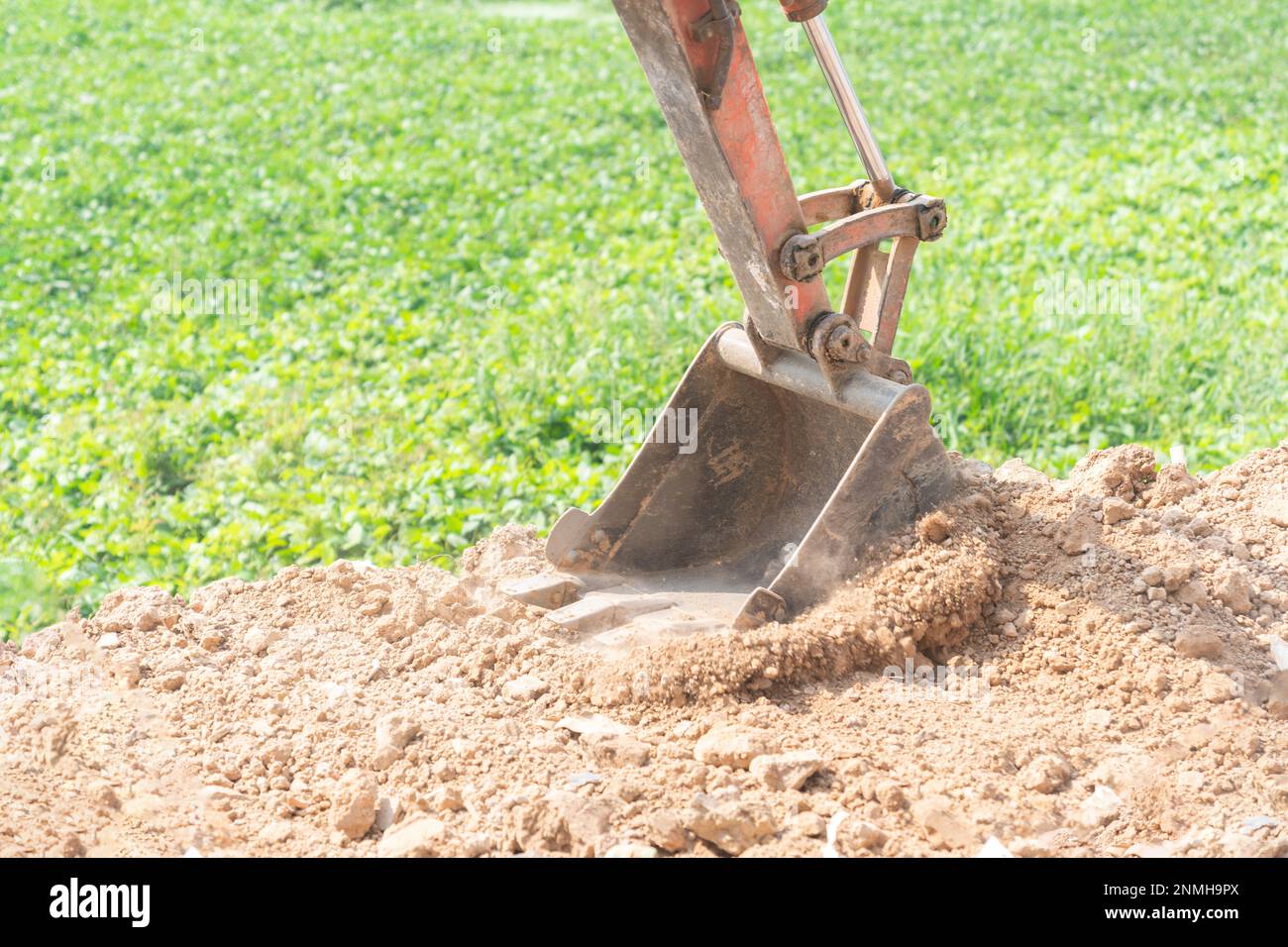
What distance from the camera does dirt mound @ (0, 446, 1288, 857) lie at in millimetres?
2824

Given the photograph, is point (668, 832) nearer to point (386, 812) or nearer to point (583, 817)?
point (583, 817)

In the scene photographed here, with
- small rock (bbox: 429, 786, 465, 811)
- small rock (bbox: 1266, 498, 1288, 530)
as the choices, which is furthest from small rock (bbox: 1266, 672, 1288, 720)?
small rock (bbox: 429, 786, 465, 811)

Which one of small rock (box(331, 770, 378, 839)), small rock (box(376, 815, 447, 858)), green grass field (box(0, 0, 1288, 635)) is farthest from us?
green grass field (box(0, 0, 1288, 635))

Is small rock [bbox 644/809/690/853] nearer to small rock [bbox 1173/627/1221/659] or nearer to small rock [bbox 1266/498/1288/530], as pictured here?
small rock [bbox 1173/627/1221/659]

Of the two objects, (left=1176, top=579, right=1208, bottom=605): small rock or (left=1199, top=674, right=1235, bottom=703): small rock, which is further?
(left=1176, top=579, right=1208, bottom=605): small rock

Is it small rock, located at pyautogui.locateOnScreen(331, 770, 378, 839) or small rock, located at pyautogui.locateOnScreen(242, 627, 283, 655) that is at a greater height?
small rock, located at pyautogui.locateOnScreen(242, 627, 283, 655)

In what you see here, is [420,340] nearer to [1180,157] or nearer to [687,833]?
[687,833]

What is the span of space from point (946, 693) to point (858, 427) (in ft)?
3.13

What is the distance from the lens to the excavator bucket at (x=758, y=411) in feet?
11.2

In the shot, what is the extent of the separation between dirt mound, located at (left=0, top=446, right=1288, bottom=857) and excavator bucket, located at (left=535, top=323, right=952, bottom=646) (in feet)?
0.87

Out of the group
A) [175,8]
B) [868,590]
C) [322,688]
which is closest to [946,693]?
[868,590]

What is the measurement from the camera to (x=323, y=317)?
25.2ft

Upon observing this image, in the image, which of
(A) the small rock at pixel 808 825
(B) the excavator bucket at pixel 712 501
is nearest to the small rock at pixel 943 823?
(A) the small rock at pixel 808 825

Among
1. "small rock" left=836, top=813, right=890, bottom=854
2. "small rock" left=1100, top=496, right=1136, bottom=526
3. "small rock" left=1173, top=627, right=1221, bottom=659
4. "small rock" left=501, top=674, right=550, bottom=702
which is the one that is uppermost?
"small rock" left=1100, top=496, right=1136, bottom=526
